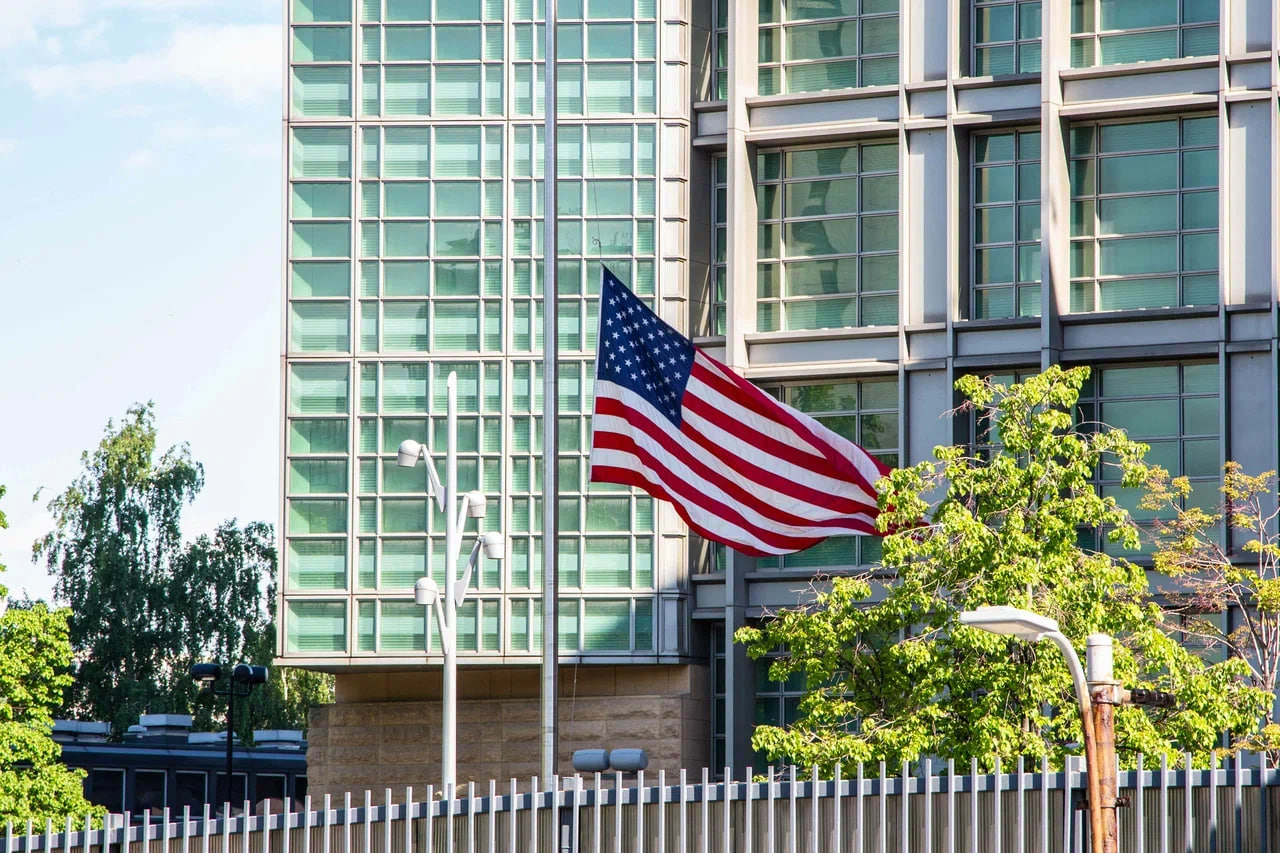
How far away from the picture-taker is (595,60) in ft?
119

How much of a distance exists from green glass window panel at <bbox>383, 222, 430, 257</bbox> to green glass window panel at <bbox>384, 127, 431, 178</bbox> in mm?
898

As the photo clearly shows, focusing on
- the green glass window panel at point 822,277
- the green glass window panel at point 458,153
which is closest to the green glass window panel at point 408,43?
the green glass window panel at point 458,153

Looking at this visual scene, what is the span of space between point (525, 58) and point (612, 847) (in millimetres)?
23223

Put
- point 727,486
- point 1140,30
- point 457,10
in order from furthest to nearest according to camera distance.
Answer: point 457,10
point 1140,30
point 727,486

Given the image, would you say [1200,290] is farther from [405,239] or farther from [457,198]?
[405,239]

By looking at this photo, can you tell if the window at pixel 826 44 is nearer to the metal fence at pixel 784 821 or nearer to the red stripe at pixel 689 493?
the red stripe at pixel 689 493

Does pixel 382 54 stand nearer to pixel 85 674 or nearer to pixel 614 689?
pixel 614 689

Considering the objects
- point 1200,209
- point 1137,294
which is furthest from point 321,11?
point 1200,209

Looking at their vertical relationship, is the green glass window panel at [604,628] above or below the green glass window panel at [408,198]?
below

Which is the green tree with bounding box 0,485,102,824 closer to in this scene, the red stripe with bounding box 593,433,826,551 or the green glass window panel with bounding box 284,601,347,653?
the green glass window panel with bounding box 284,601,347,653

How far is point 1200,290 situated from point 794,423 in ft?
35.8

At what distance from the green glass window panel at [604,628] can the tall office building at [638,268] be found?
56 millimetres

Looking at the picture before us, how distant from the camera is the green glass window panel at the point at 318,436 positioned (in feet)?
118

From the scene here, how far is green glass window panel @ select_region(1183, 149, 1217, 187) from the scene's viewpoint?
3378cm
